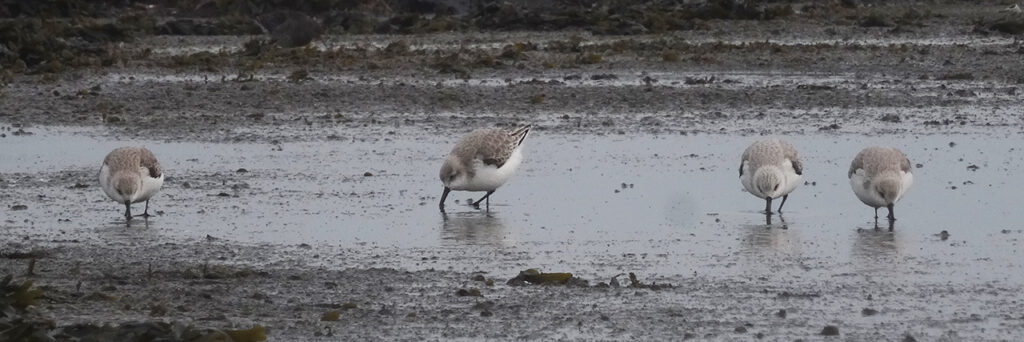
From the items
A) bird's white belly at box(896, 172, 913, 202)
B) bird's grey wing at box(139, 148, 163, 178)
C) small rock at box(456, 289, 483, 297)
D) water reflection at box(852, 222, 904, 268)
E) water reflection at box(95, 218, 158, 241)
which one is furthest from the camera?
bird's grey wing at box(139, 148, 163, 178)

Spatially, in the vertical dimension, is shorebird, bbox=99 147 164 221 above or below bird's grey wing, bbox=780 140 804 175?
below

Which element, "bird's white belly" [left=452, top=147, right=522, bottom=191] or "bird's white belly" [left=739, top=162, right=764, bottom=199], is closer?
"bird's white belly" [left=739, top=162, right=764, bottom=199]

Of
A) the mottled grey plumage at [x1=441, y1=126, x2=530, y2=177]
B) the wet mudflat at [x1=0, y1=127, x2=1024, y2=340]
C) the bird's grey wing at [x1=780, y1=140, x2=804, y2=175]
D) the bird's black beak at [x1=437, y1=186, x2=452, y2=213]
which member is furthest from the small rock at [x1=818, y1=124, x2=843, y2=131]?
the bird's black beak at [x1=437, y1=186, x2=452, y2=213]

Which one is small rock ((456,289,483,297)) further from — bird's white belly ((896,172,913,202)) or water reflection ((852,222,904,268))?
bird's white belly ((896,172,913,202))

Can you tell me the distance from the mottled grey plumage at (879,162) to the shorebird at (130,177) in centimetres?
496

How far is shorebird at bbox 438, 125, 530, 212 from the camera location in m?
13.8

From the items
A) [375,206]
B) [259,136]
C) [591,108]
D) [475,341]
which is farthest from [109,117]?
[475,341]

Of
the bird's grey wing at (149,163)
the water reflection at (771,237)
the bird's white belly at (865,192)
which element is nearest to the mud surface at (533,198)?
the water reflection at (771,237)

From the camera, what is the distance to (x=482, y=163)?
45.4 ft

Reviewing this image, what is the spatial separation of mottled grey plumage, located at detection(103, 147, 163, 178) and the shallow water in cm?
35

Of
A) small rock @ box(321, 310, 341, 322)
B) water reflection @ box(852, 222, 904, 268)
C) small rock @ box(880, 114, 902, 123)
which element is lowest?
small rock @ box(321, 310, 341, 322)

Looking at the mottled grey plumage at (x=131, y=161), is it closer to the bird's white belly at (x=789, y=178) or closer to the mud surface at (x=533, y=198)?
the mud surface at (x=533, y=198)

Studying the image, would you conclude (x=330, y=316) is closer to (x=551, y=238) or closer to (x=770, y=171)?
(x=551, y=238)

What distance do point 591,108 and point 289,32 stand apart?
884 centimetres
